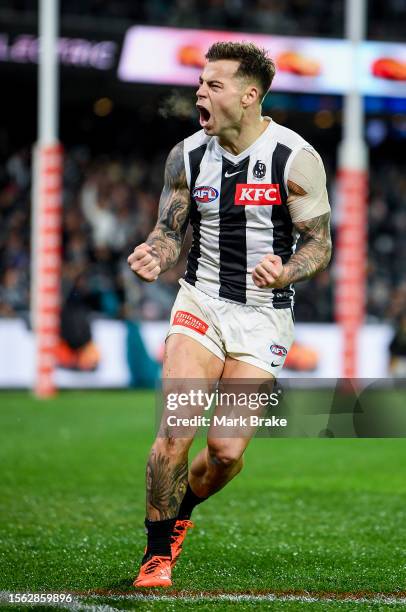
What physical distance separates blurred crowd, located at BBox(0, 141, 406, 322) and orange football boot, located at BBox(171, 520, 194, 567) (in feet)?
39.9

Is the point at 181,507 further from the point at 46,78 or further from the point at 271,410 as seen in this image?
the point at 46,78

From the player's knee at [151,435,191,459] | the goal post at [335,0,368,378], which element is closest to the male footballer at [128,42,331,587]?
the player's knee at [151,435,191,459]

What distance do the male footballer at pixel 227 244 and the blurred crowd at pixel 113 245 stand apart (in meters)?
12.2

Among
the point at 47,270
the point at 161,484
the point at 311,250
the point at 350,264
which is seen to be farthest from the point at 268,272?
the point at 350,264

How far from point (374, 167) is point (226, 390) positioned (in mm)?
21275

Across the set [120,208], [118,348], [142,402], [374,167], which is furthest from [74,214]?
[374,167]

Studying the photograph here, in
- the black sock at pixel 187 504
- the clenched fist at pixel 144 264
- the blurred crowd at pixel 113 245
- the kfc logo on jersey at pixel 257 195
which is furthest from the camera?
the blurred crowd at pixel 113 245

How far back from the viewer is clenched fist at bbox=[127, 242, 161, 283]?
533 centimetres

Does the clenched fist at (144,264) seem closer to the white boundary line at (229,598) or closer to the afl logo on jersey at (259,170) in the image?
the afl logo on jersey at (259,170)

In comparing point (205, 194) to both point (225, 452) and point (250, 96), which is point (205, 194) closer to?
A: point (250, 96)

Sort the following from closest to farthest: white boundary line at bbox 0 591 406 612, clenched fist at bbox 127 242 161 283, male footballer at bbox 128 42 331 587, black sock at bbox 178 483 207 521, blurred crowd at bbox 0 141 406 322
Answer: white boundary line at bbox 0 591 406 612 → clenched fist at bbox 127 242 161 283 → male footballer at bbox 128 42 331 587 → black sock at bbox 178 483 207 521 → blurred crowd at bbox 0 141 406 322

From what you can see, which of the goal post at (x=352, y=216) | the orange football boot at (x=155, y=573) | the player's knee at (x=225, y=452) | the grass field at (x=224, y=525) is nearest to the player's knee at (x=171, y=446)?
the player's knee at (x=225, y=452)

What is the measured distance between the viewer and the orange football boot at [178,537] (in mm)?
5648

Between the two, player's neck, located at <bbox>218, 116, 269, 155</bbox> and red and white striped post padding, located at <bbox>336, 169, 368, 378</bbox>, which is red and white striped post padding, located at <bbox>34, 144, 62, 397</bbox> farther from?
player's neck, located at <bbox>218, 116, 269, 155</bbox>
